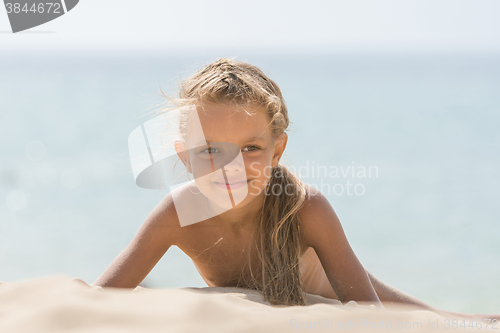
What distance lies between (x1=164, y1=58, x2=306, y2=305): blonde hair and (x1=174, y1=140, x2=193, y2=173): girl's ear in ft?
0.21

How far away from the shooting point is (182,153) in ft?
6.57

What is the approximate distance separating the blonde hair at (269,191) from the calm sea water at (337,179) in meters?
0.24

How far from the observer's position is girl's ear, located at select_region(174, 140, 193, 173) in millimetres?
1974

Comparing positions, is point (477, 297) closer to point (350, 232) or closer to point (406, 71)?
point (350, 232)

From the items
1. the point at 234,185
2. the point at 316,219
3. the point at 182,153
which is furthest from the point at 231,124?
the point at 316,219

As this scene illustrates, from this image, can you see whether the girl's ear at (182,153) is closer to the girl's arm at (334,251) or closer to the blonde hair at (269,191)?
the blonde hair at (269,191)

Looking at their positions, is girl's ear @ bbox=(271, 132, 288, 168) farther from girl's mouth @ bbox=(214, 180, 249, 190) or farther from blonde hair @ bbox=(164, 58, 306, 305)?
girl's mouth @ bbox=(214, 180, 249, 190)

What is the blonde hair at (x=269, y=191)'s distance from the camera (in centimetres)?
182

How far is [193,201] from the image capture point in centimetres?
202

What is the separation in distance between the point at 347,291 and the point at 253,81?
36.1 inches

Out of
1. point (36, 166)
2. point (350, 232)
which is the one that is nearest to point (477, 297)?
point (350, 232)
